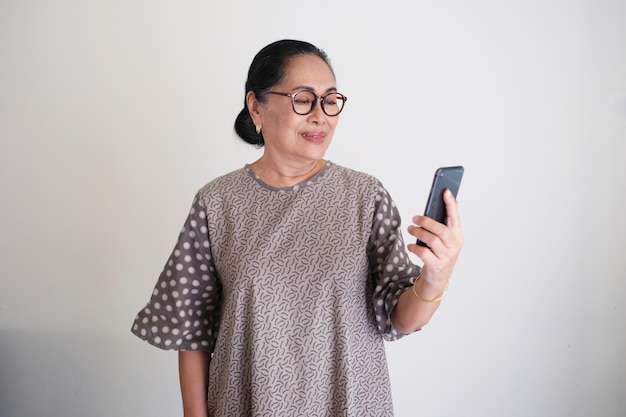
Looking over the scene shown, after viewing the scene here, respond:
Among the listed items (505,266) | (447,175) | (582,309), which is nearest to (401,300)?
(447,175)

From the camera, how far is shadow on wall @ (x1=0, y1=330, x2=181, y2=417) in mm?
2078

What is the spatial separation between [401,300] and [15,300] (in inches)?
65.0

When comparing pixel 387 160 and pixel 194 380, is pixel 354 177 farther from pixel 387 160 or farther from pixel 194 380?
pixel 387 160

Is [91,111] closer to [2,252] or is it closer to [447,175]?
[2,252]

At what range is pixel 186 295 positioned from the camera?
1217mm

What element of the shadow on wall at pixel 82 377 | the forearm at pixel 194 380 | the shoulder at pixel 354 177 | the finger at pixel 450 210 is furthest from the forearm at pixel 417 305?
the shadow on wall at pixel 82 377

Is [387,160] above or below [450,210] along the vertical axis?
above

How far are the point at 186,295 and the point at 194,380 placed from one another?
19 cm

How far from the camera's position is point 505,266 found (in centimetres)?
188

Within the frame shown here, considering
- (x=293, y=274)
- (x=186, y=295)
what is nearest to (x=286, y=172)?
(x=293, y=274)

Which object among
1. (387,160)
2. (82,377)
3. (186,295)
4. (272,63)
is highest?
(272,63)

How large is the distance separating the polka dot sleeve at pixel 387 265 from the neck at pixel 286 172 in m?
0.15

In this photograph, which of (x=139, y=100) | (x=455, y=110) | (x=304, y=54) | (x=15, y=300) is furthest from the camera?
(x=15, y=300)

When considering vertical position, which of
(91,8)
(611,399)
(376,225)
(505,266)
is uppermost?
(91,8)
